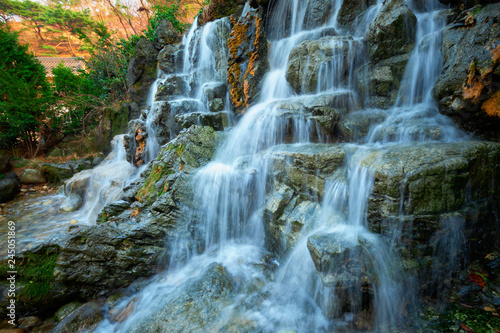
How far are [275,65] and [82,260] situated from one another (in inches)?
299

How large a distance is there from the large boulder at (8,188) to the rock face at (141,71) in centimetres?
668

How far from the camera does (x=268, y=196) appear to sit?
15.2 feet

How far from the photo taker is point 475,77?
11.2ft

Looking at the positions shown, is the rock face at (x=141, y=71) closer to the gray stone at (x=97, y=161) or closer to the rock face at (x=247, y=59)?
the gray stone at (x=97, y=161)

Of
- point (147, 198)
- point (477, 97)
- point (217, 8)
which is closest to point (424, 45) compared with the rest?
point (477, 97)

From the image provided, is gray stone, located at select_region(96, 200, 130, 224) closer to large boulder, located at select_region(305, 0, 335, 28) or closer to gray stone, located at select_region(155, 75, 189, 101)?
gray stone, located at select_region(155, 75, 189, 101)

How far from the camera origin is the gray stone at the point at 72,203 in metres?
7.89

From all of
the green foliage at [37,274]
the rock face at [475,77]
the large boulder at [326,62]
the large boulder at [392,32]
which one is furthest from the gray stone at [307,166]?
the green foliage at [37,274]

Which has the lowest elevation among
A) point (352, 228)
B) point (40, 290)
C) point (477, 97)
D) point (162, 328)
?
point (162, 328)

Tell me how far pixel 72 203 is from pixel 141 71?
28.1ft

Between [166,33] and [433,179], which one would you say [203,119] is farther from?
[166,33]

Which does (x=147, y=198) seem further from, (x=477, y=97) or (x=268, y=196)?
(x=477, y=97)

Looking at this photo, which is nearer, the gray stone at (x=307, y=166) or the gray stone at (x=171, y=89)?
the gray stone at (x=307, y=166)

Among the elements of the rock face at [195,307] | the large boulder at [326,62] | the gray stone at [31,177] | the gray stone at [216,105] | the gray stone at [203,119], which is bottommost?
the rock face at [195,307]
